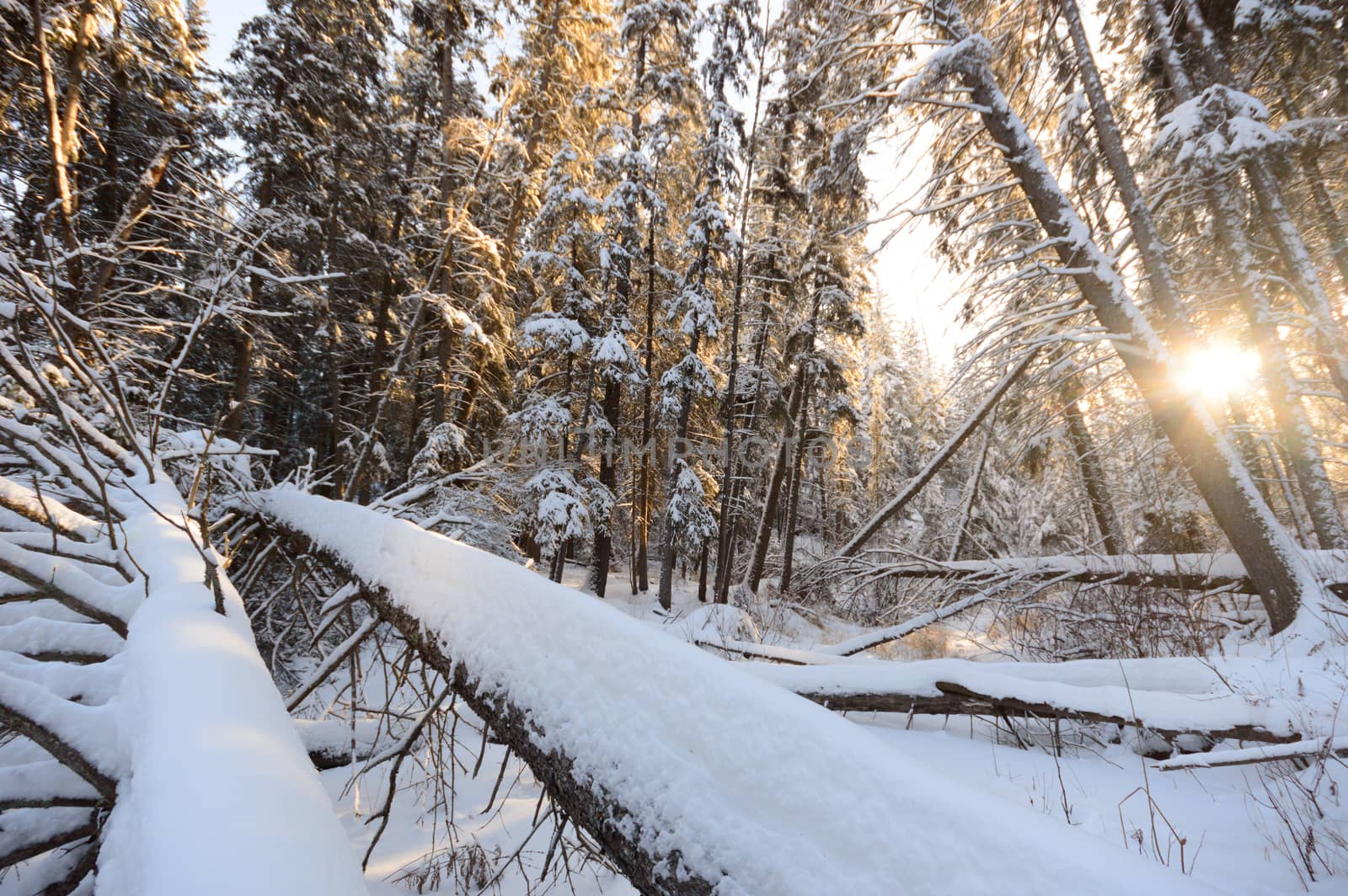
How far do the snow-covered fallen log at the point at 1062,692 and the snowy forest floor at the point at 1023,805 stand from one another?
0.21 meters

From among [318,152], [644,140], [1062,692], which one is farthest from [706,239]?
[1062,692]

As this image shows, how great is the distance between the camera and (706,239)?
433 inches

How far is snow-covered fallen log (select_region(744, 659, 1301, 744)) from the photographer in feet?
6.71

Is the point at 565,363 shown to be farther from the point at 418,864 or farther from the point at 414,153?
the point at 418,864

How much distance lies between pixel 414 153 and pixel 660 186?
23.4ft

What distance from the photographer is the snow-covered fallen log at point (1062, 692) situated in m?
2.04

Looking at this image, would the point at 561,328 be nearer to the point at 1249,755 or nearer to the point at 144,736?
the point at 144,736

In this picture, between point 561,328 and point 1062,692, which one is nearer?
point 1062,692

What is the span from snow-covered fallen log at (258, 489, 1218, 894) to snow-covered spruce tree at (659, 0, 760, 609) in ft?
32.9

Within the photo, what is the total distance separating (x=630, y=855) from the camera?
1035 mm

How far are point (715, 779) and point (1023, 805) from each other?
685 mm

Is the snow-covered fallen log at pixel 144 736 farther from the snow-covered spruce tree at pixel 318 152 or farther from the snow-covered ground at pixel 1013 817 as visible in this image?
the snow-covered spruce tree at pixel 318 152

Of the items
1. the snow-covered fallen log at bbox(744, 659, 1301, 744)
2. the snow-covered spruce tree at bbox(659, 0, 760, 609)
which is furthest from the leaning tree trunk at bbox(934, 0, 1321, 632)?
the snow-covered spruce tree at bbox(659, 0, 760, 609)

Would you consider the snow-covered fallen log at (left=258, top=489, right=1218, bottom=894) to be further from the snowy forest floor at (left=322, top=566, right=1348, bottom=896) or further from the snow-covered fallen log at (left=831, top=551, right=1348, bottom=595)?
the snow-covered fallen log at (left=831, top=551, right=1348, bottom=595)
